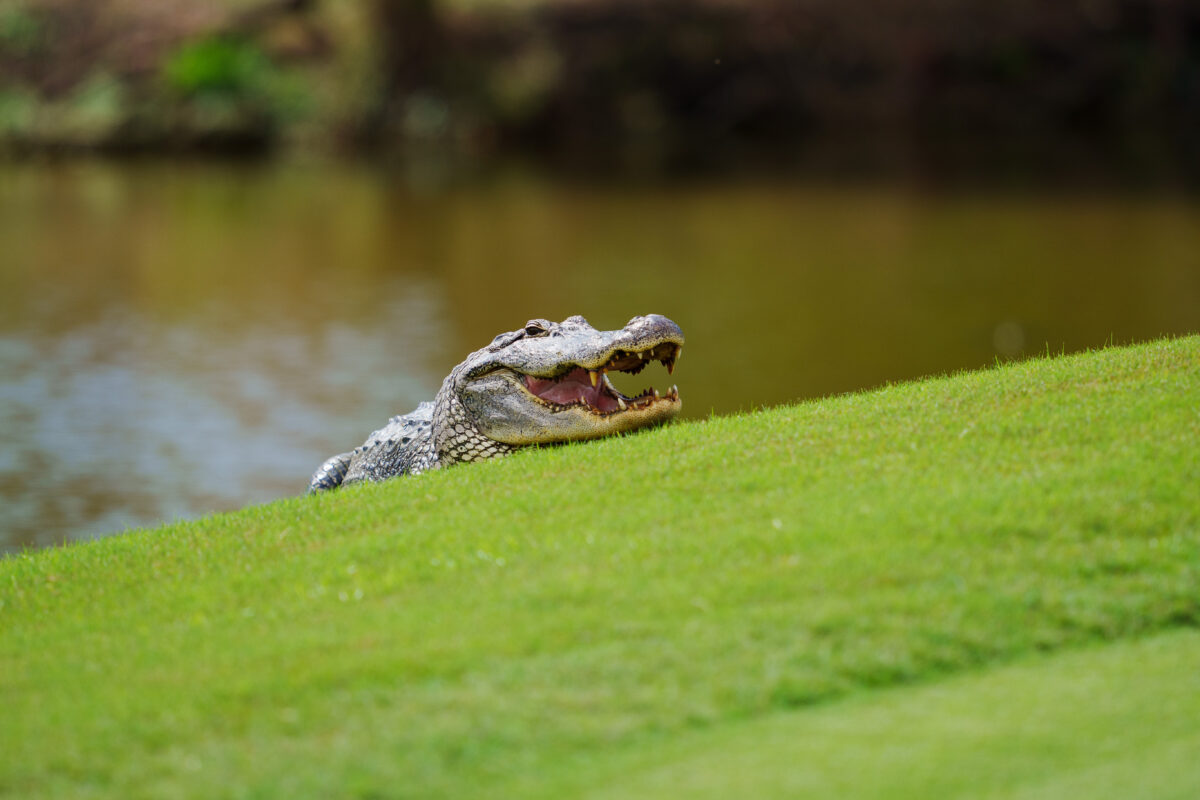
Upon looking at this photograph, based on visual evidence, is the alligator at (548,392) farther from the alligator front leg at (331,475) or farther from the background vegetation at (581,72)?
the background vegetation at (581,72)

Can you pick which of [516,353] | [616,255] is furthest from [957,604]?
[616,255]

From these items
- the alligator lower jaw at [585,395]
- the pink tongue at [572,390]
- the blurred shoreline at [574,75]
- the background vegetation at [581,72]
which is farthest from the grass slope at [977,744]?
the background vegetation at [581,72]

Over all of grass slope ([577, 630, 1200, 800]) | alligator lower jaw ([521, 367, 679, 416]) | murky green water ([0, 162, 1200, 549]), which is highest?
murky green water ([0, 162, 1200, 549])

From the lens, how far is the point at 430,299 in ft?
74.1

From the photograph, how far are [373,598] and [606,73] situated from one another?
4352cm

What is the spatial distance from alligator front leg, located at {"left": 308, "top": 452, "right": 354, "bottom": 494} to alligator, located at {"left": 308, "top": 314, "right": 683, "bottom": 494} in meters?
0.85

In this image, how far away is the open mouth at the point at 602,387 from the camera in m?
6.79

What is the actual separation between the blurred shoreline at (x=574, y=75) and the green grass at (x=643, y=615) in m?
37.7

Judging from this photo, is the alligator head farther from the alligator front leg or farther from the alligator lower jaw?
the alligator front leg

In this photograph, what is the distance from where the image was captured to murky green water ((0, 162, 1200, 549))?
16.1m

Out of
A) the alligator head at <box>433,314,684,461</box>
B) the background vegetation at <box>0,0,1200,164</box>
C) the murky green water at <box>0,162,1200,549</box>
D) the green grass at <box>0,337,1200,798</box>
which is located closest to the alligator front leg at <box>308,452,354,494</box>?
the alligator head at <box>433,314,684,461</box>

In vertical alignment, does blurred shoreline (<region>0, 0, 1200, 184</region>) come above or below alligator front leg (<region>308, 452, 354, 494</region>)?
above

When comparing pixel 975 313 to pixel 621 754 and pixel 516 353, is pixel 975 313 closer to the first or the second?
pixel 516 353

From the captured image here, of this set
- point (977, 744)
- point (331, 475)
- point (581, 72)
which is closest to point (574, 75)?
point (581, 72)
